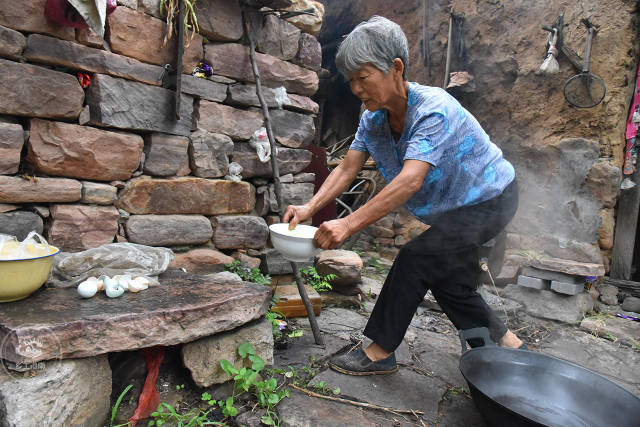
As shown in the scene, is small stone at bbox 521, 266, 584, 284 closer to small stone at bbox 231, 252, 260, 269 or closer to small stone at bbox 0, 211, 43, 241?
small stone at bbox 231, 252, 260, 269

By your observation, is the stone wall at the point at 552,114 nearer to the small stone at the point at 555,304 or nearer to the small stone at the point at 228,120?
the small stone at the point at 555,304

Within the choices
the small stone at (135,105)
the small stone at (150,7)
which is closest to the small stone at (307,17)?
the small stone at (150,7)

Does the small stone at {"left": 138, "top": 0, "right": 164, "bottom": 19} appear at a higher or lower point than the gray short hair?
higher

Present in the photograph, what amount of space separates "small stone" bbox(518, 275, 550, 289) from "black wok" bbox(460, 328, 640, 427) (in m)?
2.24

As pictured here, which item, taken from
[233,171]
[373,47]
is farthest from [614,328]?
[233,171]

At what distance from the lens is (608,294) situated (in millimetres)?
4246

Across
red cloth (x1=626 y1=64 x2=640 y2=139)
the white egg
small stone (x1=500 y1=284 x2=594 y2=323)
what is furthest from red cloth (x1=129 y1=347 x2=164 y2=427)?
red cloth (x1=626 y1=64 x2=640 y2=139)

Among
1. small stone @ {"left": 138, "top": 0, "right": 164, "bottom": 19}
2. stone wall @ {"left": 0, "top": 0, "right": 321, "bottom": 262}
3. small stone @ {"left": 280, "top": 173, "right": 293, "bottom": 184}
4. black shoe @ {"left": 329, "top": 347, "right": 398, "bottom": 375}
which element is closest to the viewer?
stone wall @ {"left": 0, "top": 0, "right": 321, "bottom": 262}

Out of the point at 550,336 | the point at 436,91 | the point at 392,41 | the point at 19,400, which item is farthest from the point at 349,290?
the point at 19,400

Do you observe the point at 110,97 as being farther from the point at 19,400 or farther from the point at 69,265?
the point at 19,400

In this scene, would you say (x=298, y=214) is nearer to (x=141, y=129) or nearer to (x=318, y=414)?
(x=318, y=414)

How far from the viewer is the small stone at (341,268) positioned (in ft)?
11.2

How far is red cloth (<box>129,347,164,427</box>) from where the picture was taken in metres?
1.68

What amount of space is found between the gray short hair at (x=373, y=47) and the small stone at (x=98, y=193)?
1.50 meters
